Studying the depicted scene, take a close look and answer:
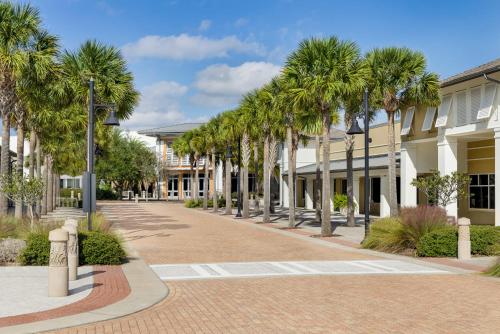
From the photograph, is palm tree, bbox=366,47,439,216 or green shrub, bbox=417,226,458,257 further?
palm tree, bbox=366,47,439,216

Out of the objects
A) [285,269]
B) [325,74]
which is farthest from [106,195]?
[285,269]

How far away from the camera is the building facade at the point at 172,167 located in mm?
84625

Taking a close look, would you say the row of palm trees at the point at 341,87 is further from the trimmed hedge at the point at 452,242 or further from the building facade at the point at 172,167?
the building facade at the point at 172,167

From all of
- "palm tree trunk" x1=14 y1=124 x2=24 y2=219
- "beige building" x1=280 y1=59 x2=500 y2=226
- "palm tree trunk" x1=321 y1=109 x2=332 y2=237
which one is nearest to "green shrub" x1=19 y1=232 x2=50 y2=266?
"palm tree trunk" x1=14 y1=124 x2=24 y2=219

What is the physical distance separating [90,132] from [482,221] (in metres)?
21.7

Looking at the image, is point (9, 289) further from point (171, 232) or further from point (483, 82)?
point (483, 82)

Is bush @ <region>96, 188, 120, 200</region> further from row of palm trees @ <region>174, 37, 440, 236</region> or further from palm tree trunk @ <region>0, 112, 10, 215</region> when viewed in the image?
palm tree trunk @ <region>0, 112, 10, 215</region>

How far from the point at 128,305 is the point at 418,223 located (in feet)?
35.5

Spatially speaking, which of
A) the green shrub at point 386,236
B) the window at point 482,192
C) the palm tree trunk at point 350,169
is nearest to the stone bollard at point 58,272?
the green shrub at point 386,236

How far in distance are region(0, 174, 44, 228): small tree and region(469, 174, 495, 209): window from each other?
20.0 meters

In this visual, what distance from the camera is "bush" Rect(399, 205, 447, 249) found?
57.7 ft

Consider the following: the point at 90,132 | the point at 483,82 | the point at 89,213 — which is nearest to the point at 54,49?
the point at 90,132

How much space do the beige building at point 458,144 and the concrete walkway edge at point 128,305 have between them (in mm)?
14308

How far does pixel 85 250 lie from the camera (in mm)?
14453
